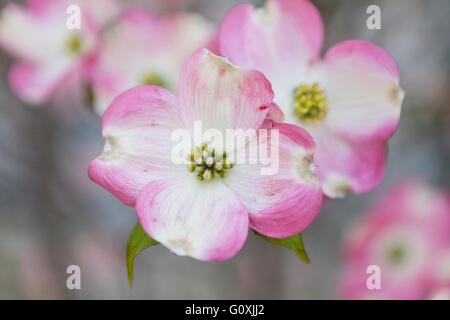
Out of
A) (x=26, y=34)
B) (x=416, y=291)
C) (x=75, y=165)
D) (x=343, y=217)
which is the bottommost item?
(x=416, y=291)

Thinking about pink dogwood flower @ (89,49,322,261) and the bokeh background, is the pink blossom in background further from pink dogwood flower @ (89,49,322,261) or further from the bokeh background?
pink dogwood flower @ (89,49,322,261)

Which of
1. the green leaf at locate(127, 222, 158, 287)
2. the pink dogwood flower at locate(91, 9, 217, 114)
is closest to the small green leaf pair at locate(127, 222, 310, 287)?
the green leaf at locate(127, 222, 158, 287)

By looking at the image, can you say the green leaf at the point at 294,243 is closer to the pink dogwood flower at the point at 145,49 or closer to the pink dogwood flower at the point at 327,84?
the pink dogwood flower at the point at 327,84

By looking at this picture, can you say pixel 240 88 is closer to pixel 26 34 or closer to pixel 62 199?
pixel 26 34

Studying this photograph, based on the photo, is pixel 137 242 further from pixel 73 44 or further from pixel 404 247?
pixel 404 247

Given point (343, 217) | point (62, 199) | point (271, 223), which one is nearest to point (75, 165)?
point (62, 199)
